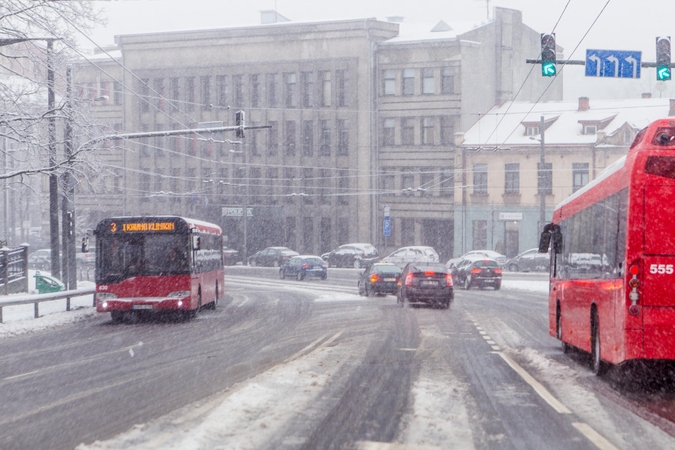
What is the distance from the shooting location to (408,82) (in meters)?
72.3

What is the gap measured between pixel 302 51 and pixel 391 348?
59700 millimetres

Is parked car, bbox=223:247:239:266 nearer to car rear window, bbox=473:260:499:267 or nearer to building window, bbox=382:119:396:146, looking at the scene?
building window, bbox=382:119:396:146

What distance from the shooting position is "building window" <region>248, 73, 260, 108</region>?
2995 inches

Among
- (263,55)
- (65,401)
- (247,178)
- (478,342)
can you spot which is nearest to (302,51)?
(263,55)

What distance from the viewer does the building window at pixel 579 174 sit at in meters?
65.0

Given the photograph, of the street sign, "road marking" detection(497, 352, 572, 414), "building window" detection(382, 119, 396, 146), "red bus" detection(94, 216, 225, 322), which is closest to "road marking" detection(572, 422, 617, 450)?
"road marking" detection(497, 352, 572, 414)

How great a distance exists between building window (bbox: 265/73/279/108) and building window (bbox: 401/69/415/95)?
33.5 feet

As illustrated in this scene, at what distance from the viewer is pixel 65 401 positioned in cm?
1050

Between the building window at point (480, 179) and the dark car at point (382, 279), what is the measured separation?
108 ft

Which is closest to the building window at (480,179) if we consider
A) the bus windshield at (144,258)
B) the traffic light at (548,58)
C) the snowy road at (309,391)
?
the bus windshield at (144,258)

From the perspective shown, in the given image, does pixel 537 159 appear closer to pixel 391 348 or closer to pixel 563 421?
pixel 391 348

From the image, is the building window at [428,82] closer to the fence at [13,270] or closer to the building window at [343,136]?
the building window at [343,136]

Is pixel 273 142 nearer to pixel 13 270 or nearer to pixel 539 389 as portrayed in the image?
pixel 13 270

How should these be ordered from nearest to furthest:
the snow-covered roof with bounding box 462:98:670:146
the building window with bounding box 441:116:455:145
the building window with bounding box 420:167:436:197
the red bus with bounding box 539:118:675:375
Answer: the red bus with bounding box 539:118:675:375
the snow-covered roof with bounding box 462:98:670:146
the building window with bounding box 420:167:436:197
the building window with bounding box 441:116:455:145
